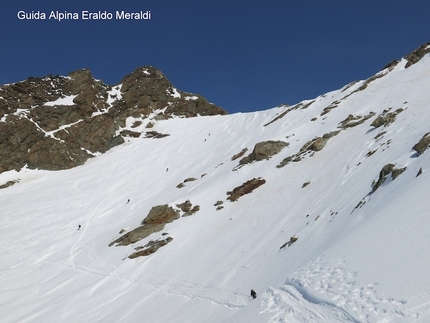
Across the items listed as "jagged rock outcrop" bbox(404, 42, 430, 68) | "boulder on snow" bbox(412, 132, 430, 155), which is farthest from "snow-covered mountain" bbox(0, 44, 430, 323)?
"jagged rock outcrop" bbox(404, 42, 430, 68)

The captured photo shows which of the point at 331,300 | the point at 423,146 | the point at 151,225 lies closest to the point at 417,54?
the point at 423,146

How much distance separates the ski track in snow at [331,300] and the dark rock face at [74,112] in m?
61.8

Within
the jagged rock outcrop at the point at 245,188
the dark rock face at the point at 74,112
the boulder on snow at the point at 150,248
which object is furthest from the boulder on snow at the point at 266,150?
the dark rock face at the point at 74,112

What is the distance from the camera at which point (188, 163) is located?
51.0m

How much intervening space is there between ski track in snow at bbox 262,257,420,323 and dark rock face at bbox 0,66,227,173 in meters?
61.8

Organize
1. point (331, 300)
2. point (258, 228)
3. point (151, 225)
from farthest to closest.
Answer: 1. point (151, 225)
2. point (258, 228)
3. point (331, 300)

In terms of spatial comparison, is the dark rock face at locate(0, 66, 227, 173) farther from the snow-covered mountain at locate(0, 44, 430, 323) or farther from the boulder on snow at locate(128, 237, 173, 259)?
the boulder on snow at locate(128, 237, 173, 259)

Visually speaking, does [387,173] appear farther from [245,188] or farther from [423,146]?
[245,188]

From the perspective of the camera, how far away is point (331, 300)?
8.64 meters

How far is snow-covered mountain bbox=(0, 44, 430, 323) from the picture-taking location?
370 inches

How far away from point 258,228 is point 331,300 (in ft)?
48.2

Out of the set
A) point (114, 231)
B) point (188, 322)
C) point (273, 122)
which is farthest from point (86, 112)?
point (188, 322)

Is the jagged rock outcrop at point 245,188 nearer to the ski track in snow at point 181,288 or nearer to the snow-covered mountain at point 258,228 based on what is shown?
the snow-covered mountain at point 258,228

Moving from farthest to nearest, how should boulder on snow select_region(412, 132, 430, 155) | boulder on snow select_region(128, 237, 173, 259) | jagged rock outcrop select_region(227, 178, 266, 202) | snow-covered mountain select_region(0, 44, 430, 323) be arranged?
jagged rock outcrop select_region(227, 178, 266, 202)
boulder on snow select_region(128, 237, 173, 259)
boulder on snow select_region(412, 132, 430, 155)
snow-covered mountain select_region(0, 44, 430, 323)
